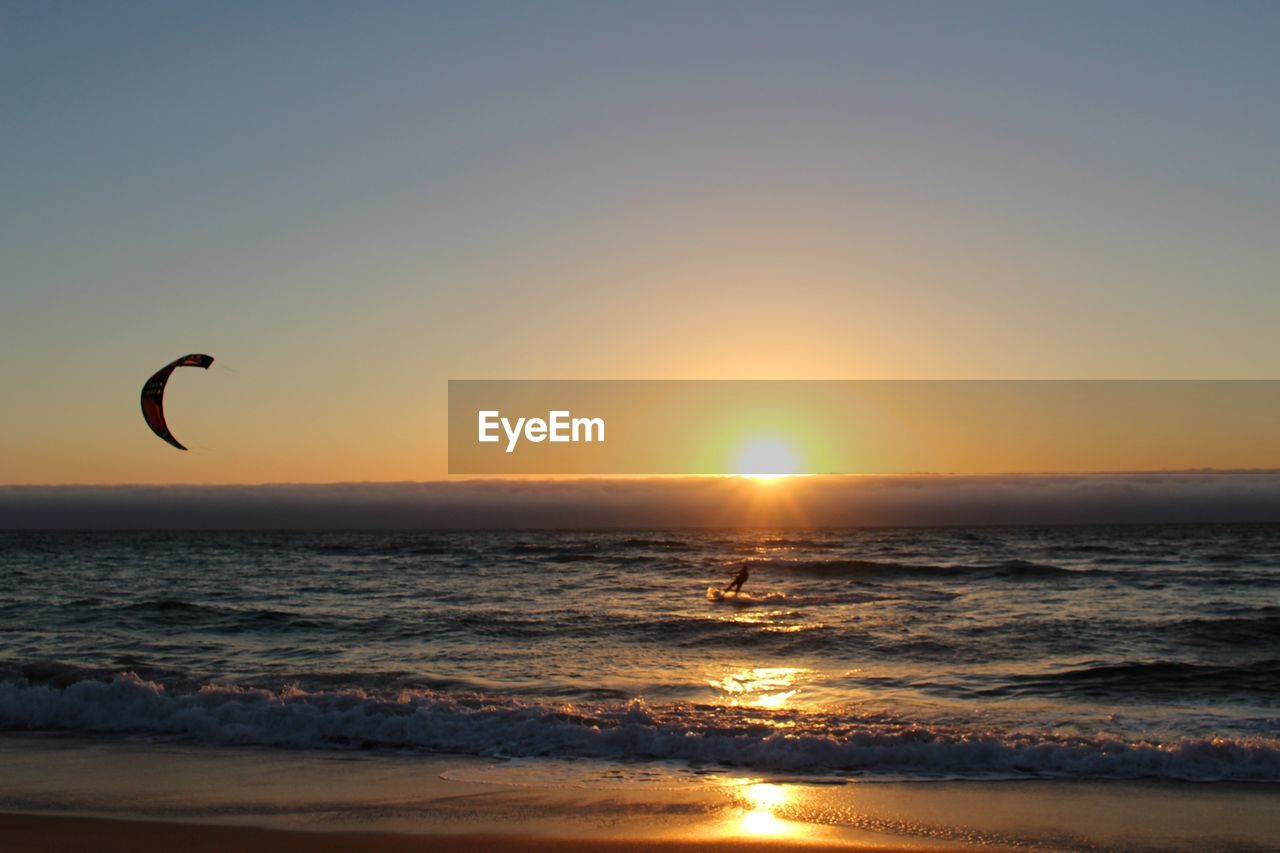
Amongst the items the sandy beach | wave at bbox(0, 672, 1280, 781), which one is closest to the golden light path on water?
wave at bbox(0, 672, 1280, 781)

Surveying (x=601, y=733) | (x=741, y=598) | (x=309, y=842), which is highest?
(x=309, y=842)

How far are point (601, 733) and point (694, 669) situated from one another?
5.67m

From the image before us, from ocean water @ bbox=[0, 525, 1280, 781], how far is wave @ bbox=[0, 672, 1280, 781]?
0.03m

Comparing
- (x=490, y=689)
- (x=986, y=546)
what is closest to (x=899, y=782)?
(x=490, y=689)

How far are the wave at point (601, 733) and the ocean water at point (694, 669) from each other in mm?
33

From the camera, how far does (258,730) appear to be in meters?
11.8

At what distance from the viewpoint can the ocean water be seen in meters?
10.7

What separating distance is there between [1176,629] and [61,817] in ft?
66.7

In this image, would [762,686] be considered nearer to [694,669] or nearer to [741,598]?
[694,669]

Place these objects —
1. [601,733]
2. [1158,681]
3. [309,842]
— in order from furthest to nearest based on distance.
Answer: [1158,681], [601,733], [309,842]

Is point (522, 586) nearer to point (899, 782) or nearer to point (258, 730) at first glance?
point (258, 730)

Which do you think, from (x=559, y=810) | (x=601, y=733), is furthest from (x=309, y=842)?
(x=601, y=733)

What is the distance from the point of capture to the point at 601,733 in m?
11.1

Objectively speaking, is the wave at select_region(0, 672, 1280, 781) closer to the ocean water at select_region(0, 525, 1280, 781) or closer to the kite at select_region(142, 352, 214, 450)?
the ocean water at select_region(0, 525, 1280, 781)
